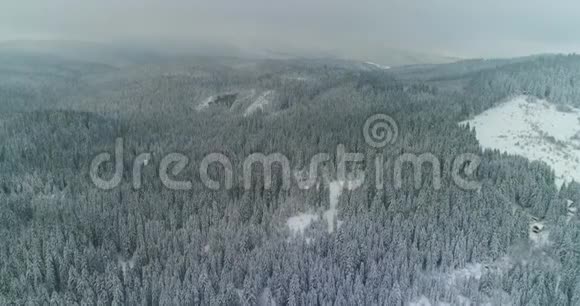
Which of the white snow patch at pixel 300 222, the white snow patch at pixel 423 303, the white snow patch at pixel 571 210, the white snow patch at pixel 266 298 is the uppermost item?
the white snow patch at pixel 571 210

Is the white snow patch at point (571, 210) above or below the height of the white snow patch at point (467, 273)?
above

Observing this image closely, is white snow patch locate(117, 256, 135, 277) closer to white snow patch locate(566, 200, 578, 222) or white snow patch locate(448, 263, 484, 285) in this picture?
white snow patch locate(448, 263, 484, 285)

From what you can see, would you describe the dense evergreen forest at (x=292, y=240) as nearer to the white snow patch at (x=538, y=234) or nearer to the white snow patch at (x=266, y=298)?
the white snow patch at (x=266, y=298)

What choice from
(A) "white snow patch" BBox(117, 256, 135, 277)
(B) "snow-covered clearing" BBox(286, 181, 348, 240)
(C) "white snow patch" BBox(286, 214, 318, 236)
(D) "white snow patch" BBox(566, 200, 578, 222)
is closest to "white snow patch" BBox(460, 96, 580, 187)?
(D) "white snow patch" BBox(566, 200, 578, 222)

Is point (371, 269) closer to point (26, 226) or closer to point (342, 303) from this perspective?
point (342, 303)

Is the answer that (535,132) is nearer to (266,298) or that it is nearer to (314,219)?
(314,219)

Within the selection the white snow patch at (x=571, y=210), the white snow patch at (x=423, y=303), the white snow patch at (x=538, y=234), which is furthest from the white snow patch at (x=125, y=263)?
the white snow patch at (x=571, y=210)

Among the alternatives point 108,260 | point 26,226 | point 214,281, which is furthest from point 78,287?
point 26,226
